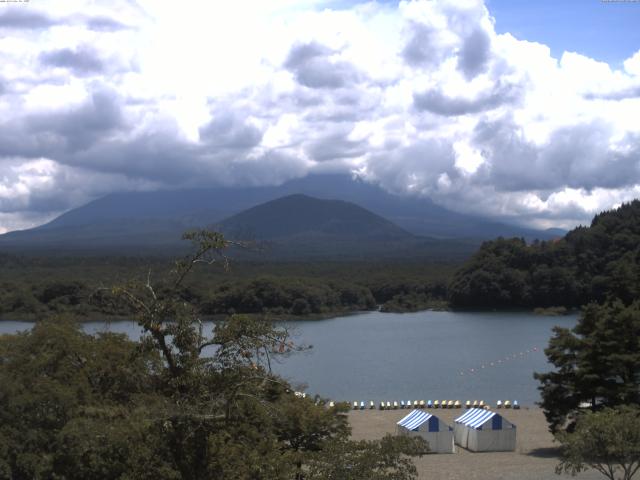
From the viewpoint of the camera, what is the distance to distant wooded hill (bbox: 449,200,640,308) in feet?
225

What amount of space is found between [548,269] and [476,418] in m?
50.1

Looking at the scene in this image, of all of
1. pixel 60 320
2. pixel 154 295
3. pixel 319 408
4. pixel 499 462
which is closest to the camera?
pixel 154 295

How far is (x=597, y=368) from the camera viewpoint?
1991 cm

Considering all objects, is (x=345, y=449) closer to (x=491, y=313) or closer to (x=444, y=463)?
(x=444, y=463)

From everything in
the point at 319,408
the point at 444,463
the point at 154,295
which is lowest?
the point at 444,463

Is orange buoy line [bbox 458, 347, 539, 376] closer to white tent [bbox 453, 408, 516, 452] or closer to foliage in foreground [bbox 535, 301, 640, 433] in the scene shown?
white tent [bbox 453, 408, 516, 452]

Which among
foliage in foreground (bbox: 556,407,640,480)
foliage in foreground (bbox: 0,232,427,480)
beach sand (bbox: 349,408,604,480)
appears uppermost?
foliage in foreground (bbox: 0,232,427,480)

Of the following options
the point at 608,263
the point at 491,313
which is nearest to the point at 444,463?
the point at 491,313

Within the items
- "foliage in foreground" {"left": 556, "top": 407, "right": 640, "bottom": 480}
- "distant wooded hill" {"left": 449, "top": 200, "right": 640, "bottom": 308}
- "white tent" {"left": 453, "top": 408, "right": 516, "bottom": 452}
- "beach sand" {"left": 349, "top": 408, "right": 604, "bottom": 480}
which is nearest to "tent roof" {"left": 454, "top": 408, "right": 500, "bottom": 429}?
"white tent" {"left": 453, "top": 408, "right": 516, "bottom": 452}

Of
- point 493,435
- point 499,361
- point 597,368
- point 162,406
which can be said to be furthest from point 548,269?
point 162,406

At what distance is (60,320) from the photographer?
43.5 feet

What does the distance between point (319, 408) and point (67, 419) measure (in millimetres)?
6364

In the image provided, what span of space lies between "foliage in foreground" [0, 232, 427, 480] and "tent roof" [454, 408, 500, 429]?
10.7 metres

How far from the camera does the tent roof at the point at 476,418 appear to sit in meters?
21.4
